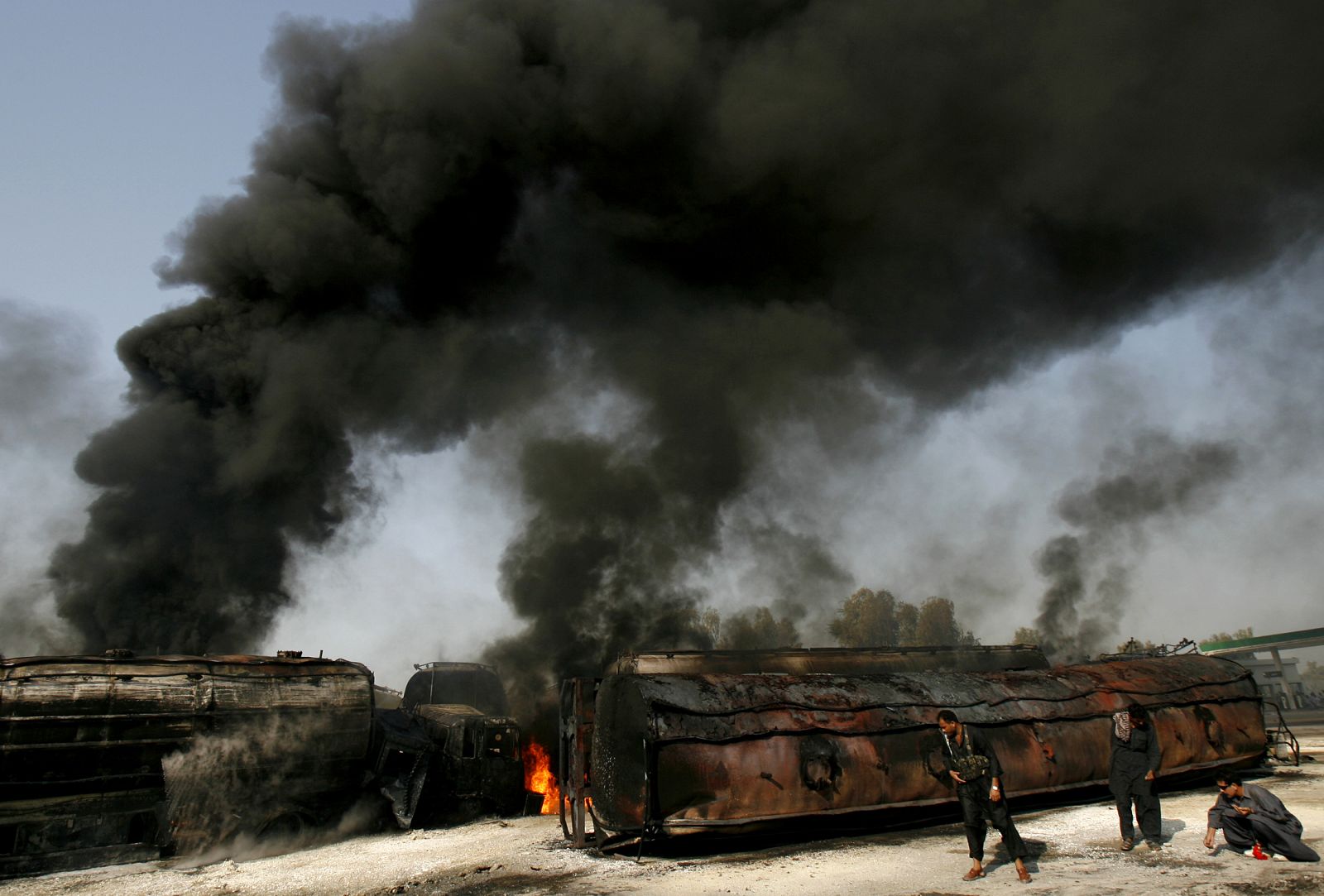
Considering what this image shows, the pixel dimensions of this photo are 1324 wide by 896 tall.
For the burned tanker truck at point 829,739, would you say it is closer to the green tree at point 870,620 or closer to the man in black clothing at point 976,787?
the man in black clothing at point 976,787

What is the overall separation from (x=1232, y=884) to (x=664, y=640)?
64.1 ft

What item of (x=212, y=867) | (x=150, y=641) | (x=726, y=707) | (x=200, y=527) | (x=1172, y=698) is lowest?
(x=212, y=867)

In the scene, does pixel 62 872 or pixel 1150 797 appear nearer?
pixel 1150 797

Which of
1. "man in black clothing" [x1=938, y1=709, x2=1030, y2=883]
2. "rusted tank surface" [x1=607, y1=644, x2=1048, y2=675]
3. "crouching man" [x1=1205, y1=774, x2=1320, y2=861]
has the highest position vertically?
"rusted tank surface" [x1=607, y1=644, x2=1048, y2=675]

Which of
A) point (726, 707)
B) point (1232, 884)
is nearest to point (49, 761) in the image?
point (726, 707)

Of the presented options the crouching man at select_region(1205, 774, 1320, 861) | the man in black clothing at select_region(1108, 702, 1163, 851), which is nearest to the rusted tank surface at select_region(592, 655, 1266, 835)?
the man in black clothing at select_region(1108, 702, 1163, 851)

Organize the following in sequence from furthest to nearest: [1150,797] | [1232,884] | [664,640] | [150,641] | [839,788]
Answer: [664,640], [150,641], [839,788], [1150,797], [1232,884]

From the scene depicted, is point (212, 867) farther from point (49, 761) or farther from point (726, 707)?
point (726, 707)

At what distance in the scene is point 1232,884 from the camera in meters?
5.46

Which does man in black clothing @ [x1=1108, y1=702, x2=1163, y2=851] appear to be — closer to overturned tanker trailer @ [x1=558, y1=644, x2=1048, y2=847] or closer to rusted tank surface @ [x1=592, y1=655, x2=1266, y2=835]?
rusted tank surface @ [x1=592, y1=655, x2=1266, y2=835]

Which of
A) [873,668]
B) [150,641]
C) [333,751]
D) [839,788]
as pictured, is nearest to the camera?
[839,788]

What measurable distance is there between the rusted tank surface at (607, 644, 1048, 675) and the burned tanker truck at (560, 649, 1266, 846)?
4.14 meters

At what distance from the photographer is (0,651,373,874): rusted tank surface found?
27.1ft

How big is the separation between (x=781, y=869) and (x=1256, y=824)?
13.6 ft
